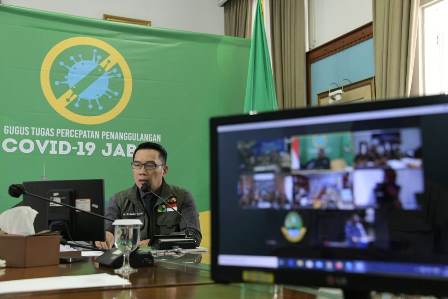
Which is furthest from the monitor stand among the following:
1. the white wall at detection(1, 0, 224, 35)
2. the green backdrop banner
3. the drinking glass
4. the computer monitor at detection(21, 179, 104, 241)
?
the white wall at detection(1, 0, 224, 35)

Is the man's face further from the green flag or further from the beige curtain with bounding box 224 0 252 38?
the beige curtain with bounding box 224 0 252 38

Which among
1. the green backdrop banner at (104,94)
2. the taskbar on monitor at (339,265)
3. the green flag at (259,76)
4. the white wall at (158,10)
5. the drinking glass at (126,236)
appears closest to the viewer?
the taskbar on monitor at (339,265)

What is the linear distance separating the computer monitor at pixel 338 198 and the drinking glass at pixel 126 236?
30.9 inches

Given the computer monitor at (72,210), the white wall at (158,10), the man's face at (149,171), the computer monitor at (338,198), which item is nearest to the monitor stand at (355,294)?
the computer monitor at (338,198)

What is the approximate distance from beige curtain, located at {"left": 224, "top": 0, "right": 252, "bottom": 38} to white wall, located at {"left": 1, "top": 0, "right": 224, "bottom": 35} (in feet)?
0.40

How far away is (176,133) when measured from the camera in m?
4.24

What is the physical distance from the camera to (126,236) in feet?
5.44

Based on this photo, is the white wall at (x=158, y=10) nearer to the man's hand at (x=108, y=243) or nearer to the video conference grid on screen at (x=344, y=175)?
the man's hand at (x=108, y=243)

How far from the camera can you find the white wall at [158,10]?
197 inches

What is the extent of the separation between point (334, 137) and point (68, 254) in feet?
5.22

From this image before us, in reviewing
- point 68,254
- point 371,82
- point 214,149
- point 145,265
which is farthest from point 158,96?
point 214,149

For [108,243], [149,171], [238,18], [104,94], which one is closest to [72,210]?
[108,243]

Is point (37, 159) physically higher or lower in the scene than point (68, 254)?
higher

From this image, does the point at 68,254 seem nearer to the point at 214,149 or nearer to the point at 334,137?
the point at 214,149
